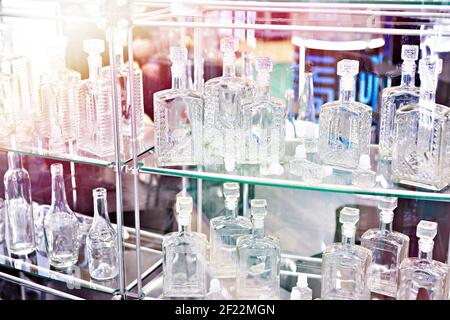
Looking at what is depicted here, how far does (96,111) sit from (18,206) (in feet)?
1.54

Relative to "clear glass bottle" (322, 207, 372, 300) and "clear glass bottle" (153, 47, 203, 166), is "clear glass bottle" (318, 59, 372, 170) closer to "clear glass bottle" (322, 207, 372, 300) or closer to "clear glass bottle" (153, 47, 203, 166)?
"clear glass bottle" (322, 207, 372, 300)

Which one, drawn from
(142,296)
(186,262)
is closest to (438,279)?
(186,262)

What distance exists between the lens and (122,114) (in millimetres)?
1668

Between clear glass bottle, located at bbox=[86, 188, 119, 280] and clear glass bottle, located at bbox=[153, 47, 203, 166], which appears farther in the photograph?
clear glass bottle, located at bbox=[86, 188, 119, 280]

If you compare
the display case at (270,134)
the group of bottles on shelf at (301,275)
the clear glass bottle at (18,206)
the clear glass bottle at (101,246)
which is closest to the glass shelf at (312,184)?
the display case at (270,134)

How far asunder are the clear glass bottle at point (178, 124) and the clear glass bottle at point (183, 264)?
6.0 inches

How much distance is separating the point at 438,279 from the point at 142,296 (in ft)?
2.46

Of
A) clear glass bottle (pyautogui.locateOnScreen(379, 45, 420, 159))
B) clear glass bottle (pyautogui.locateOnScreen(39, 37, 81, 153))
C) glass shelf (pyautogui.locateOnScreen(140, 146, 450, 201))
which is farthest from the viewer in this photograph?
clear glass bottle (pyautogui.locateOnScreen(39, 37, 81, 153))

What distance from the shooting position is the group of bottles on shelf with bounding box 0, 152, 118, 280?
1.72 m

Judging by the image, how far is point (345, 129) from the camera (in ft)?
4.92

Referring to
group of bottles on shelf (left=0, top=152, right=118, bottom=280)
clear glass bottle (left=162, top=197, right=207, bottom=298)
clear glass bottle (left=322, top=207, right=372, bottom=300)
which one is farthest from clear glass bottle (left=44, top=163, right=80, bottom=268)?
clear glass bottle (left=322, top=207, right=372, bottom=300)

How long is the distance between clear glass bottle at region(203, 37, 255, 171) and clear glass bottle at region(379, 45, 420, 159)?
1.11ft
